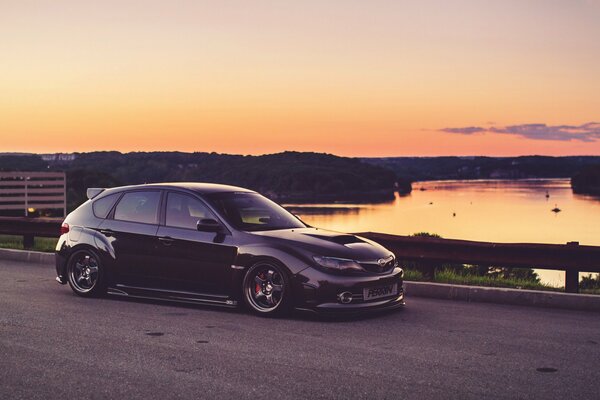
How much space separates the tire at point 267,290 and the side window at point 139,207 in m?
1.73

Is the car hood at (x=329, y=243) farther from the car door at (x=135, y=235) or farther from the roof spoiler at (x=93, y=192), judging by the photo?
the roof spoiler at (x=93, y=192)

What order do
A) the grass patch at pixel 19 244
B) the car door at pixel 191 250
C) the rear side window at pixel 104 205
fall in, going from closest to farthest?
the car door at pixel 191 250 → the rear side window at pixel 104 205 → the grass patch at pixel 19 244

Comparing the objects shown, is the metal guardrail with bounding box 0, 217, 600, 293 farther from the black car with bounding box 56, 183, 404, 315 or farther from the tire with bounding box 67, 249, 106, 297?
the tire with bounding box 67, 249, 106, 297

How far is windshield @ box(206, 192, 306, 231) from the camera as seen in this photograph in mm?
9273

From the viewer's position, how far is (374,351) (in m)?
6.90

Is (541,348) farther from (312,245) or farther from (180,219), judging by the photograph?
(180,219)

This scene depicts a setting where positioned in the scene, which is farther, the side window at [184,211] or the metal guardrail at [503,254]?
the metal guardrail at [503,254]

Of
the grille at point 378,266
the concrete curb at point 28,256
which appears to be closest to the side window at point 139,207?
the grille at point 378,266

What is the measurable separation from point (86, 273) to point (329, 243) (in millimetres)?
3622

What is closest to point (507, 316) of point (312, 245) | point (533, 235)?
point (312, 245)

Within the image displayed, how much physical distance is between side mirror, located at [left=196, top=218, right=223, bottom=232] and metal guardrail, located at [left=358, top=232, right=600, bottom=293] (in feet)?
12.2

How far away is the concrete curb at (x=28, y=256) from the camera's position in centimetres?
1466

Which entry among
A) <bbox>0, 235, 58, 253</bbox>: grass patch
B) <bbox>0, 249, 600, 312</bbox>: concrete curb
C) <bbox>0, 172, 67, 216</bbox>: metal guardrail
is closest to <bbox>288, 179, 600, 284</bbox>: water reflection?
<bbox>0, 172, 67, 216</bbox>: metal guardrail

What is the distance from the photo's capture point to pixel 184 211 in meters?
9.59
